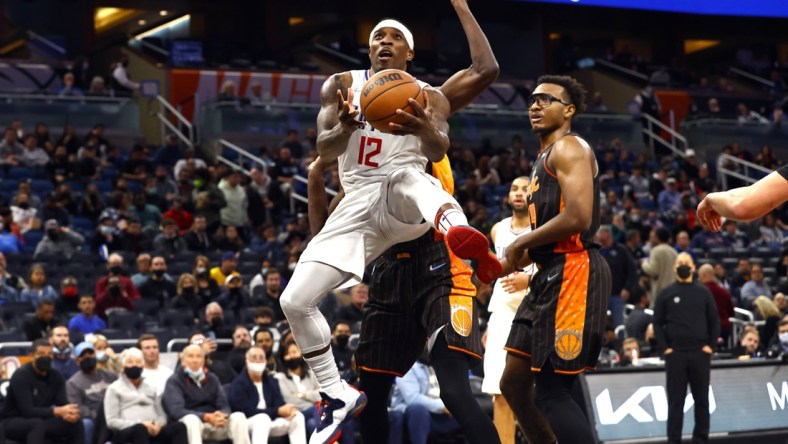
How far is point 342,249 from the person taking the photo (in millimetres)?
5930

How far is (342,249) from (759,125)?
72.9 ft

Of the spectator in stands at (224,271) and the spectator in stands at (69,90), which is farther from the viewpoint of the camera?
the spectator in stands at (69,90)

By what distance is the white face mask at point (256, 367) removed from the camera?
11758 millimetres

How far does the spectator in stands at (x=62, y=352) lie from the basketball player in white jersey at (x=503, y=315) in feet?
15.6

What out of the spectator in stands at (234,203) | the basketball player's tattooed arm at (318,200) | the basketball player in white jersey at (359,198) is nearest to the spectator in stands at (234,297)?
the spectator in stands at (234,203)

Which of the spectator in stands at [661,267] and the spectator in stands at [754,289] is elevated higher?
the spectator in stands at [661,267]

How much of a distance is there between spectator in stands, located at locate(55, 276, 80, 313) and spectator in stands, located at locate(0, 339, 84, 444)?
302 cm

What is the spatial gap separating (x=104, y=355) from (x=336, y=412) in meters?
6.69

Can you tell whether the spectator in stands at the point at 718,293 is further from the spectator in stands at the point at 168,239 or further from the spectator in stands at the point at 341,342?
the spectator in stands at the point at 168,239

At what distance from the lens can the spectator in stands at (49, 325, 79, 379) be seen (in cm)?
1170

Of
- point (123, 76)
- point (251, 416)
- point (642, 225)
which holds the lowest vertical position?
point (251, 416)

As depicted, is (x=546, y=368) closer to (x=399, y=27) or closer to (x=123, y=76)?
(x=399, y=27)

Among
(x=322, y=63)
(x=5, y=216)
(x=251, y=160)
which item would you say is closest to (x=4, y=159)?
(x=5, y=216)

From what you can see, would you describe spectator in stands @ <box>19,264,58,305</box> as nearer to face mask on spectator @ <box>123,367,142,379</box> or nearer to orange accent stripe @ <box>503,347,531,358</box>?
face mask on spectator @ <box>123,367,142,379</box>
